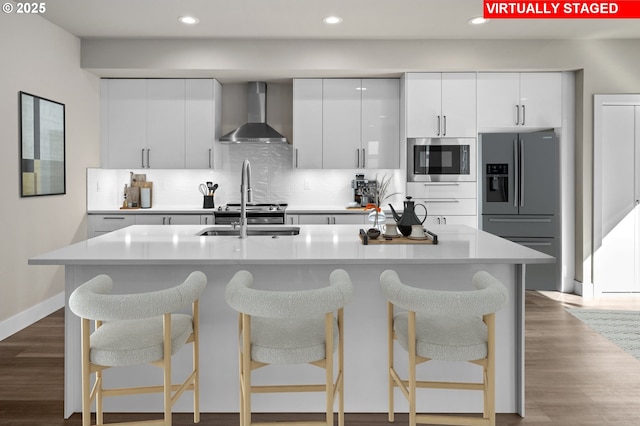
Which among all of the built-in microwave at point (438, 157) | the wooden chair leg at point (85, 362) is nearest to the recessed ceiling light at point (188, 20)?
the built-in microwave at point (438, 157)

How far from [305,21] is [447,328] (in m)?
3.39

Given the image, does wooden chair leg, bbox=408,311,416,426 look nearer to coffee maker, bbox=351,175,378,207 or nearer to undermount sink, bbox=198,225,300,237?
undermount sink, bbox=198,225,300,237

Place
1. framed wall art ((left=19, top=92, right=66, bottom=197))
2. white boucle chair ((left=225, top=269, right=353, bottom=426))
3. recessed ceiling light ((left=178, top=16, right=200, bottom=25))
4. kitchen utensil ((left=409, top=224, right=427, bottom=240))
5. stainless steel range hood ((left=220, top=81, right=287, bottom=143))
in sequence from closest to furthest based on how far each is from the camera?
1. white boucle chair ((left=225, top=269, right=353, bottom=426))
2. kitchen utensil ((left=409, top=224, right=427, bottom=240))
3. framed wall art ((left=19, top=92, right=66, bottom=197))
4. recessed ceiling light ((left=178, top=16, right=200, bottom=25))
5. stainless steel range hood ((left=220, top=81, right=287, bottom=143))

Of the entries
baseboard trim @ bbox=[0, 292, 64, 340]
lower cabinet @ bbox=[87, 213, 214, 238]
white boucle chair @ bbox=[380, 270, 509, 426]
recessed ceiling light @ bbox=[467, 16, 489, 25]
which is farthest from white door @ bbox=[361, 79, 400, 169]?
white boucle chair @ bbox=[380, 270, 509, 426]

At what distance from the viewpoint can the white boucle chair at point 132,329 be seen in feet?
6.16

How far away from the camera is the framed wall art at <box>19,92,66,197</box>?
13.7 feet

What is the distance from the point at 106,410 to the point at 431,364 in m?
1.73

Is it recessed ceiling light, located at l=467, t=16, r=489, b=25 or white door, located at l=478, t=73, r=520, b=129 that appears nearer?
recessed ceiling light, located at l=467, t=16, r=489, b=25

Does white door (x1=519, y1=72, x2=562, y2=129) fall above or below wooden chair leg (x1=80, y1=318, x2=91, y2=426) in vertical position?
above

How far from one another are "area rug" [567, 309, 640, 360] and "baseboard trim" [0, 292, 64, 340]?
4635mm

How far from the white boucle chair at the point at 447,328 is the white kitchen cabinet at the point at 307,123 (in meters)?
3.49

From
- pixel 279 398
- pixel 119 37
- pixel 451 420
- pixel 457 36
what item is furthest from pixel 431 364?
pixel 119 37

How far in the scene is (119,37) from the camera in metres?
5.12

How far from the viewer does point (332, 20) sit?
15.1ft
